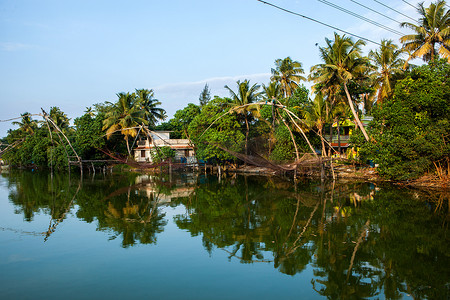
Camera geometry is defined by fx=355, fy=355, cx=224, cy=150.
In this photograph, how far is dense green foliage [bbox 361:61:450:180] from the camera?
53.0 ft

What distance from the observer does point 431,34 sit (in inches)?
881

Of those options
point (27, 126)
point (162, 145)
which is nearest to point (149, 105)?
point (162, 145)

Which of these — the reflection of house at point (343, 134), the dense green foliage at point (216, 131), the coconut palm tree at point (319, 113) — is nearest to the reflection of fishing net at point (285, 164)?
the coconut palm tree at point (319, 113)

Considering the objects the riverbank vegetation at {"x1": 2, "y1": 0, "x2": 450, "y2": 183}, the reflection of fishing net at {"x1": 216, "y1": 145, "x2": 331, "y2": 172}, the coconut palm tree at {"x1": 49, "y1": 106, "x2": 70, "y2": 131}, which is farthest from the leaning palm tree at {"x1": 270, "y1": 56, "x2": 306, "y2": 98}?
the coconut palm tree at {"x1": 49, "y1": 106, "x2": 70, "y2": 131}

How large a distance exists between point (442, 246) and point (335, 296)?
12.6 feet

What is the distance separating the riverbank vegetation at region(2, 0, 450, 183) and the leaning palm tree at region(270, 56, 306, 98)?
94 mm

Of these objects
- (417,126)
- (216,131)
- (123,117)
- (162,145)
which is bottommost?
(162,145)

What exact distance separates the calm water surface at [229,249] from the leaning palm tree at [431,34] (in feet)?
41.2

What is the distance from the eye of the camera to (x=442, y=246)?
778 centimetres

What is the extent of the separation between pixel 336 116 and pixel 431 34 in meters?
7.91

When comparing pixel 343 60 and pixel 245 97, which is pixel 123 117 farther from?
pixel 343 60

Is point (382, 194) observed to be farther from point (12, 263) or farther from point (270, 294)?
point (12, 263)

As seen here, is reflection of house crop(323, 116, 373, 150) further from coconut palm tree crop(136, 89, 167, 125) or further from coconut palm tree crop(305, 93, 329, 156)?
coconut palm tree crop(136, 89, 167, 125)

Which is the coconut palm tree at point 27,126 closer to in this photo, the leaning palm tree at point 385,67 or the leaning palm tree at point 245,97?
the leaning palm tree at point 245,97
